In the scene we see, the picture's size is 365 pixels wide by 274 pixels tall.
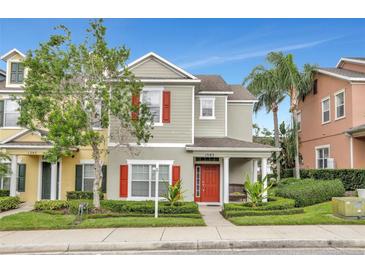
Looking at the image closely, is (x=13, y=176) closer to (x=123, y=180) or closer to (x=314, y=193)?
(x=123, y=180)

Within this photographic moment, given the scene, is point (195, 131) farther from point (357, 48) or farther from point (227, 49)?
point (357, 48)

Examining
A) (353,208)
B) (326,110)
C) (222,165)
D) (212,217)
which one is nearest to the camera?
(353,208)

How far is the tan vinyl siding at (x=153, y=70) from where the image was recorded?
1566cm

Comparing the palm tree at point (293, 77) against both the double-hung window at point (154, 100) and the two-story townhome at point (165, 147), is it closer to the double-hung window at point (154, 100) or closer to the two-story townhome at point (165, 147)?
the two-story townhome at point (165, 147)

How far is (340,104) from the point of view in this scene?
797 inches

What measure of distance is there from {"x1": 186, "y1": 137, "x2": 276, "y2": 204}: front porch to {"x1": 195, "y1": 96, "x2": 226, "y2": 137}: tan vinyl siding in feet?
1.65

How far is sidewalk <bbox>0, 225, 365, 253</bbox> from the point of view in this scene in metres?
7.99

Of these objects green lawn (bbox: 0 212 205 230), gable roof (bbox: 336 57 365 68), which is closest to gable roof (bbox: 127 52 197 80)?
green lawn (bbox: 0 212 205 230)

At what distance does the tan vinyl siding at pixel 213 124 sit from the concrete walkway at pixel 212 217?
156 inches

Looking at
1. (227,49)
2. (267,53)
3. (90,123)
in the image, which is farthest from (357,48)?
(90,123)

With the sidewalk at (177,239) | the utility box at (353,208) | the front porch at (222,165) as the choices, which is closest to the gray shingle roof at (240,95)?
the front porch at (222,165)

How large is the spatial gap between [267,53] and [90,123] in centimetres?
1645

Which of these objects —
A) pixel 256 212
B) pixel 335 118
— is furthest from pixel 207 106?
pixel 335 118

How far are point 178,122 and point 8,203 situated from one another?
8.91m
